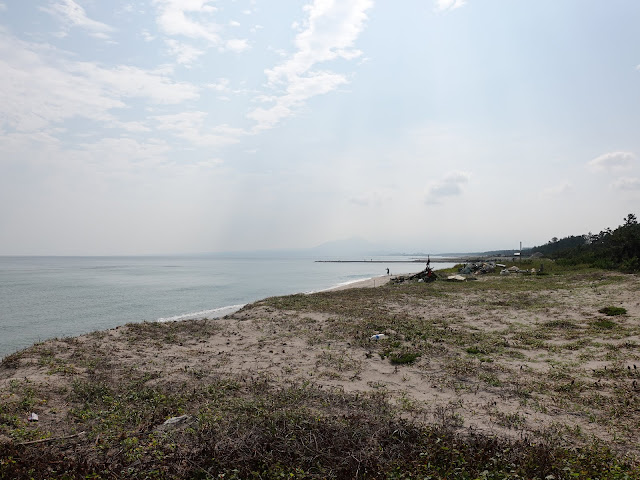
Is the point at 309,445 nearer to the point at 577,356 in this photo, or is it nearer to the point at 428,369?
the point at 428,369

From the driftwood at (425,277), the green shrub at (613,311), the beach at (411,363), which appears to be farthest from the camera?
the driftwood at (425,277)

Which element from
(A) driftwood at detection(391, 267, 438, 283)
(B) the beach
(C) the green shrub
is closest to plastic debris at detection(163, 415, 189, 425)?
(B) the beach

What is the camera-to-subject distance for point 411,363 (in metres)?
11.8

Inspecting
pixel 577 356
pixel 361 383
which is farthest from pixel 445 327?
pixel 361 383

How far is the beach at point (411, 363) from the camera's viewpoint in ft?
25.4

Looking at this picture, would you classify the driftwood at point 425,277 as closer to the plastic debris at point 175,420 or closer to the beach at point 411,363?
the beach at point 411,363

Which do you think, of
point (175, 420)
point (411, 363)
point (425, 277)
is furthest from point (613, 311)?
point (425, 277)

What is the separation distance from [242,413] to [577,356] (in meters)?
10.7

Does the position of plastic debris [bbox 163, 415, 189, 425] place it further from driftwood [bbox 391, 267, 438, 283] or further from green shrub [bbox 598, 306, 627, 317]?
driftwood [bbox 391, 267, 438, 283]

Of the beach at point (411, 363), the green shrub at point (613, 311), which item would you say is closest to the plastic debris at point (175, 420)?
the beach at point (411, 363)

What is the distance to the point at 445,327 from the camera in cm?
1642

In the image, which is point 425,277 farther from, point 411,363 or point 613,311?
point 411,363

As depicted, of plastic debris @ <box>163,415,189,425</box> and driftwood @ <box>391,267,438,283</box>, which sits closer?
plastic debris @ <box>163,415,189,425</box>

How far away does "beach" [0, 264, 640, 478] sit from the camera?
304 inches
